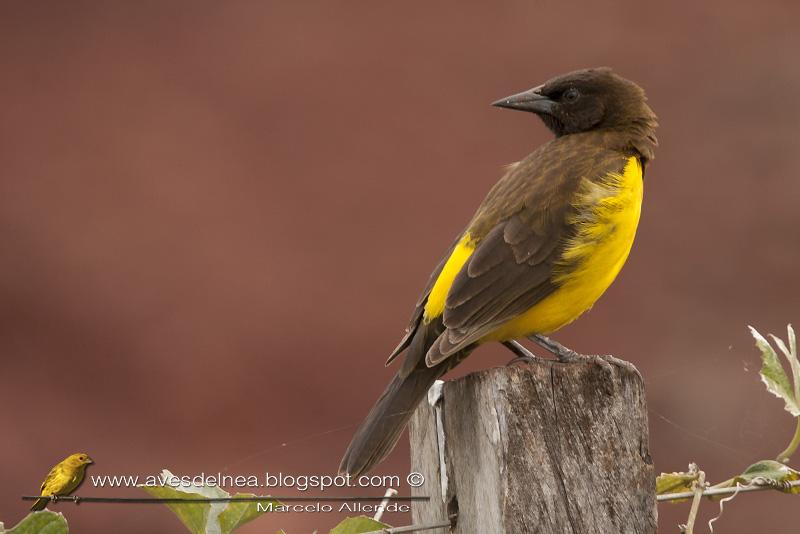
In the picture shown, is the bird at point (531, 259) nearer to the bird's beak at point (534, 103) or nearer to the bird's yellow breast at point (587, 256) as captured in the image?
the bird's yellow breast at point (587, 256)

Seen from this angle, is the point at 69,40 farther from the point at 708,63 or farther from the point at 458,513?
the point at 458,513

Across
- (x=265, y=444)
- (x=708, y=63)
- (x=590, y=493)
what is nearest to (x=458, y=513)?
(x=590, y=493)

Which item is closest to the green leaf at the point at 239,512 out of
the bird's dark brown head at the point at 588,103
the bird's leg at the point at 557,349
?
A: the bird's leg at the point at 557,349

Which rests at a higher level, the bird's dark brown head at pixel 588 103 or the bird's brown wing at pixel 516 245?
the bird's dark brown head at pixel 588 103

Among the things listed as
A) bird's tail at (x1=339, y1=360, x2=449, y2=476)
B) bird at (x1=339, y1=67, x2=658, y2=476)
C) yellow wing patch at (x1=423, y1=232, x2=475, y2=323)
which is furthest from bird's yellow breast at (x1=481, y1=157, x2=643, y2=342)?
bird's tail at (x1=339, y1=360, x2=449, y2=476)

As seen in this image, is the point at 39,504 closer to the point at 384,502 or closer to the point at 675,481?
the point at 384,502

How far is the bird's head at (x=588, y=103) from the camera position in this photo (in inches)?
143

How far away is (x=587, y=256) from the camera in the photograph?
3.14 m

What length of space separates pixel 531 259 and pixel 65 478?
1.37 metres

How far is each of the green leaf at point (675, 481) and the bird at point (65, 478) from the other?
3.78 ft

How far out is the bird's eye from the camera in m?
3.68

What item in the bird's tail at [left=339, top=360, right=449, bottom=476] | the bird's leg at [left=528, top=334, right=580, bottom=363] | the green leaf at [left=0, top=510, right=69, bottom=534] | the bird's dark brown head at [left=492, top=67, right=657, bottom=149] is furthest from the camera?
the bird's dark brown head at [left=492, top=67, right=657, bottom=149]

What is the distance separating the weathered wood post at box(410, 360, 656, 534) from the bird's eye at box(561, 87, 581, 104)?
1.58 metres

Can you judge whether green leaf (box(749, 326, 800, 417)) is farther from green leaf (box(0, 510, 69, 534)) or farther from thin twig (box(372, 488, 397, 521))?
green leaf (box(0, 510, 69, 534))
